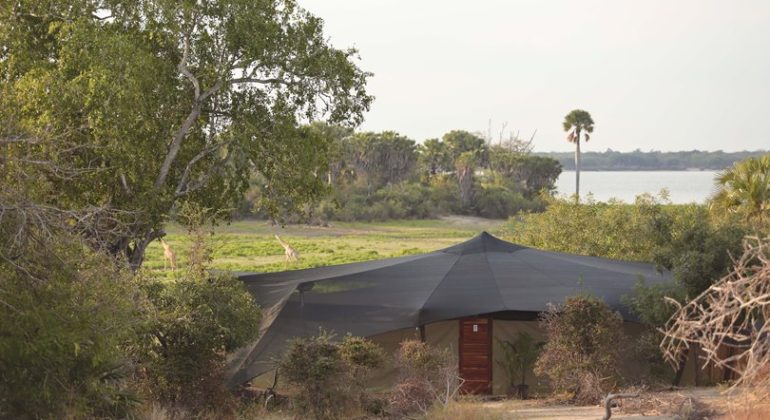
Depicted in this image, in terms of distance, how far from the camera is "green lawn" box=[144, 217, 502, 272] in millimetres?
56531

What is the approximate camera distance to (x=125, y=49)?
2180cm

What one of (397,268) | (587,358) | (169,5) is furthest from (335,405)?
(169,5)

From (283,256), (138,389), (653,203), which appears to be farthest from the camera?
(283,256)

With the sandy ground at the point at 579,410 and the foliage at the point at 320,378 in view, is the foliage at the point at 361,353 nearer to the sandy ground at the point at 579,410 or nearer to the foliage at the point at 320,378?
the foliage at the point at 320,378

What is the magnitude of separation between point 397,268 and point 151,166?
6.70 metres

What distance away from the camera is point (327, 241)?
7131 cm

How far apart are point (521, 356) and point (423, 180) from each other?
3196 inches

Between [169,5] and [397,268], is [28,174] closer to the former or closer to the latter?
[169,5]

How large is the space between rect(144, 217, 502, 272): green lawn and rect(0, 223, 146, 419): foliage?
115ft

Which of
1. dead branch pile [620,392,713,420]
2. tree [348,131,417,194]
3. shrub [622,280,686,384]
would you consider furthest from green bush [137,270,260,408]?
tree [348,131,417,194]

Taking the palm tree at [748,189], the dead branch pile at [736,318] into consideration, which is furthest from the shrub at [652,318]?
the palm tree at [748,189]

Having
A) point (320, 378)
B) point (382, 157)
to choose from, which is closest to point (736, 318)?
point (320, 378)

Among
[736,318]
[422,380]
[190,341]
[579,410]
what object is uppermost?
[736,318]

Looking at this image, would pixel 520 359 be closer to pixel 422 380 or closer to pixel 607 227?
pixel 422 380
